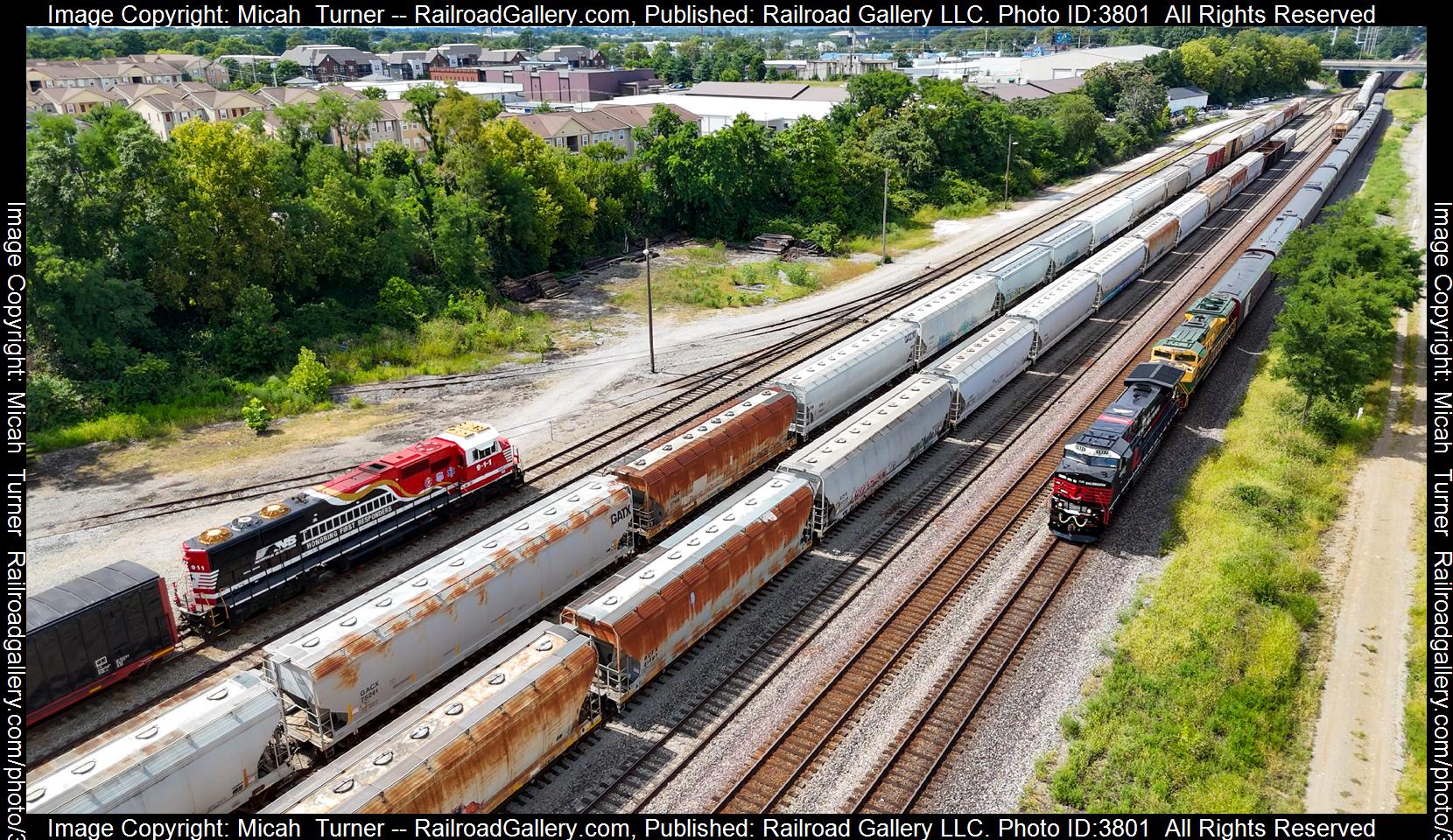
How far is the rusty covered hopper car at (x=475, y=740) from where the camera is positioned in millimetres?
18391

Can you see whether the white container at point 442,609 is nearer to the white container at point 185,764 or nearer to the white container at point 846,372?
the white container at point 185,764

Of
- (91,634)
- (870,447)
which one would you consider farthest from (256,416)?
(870,447)

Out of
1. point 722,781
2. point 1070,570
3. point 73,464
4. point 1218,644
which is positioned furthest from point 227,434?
point 1218,644

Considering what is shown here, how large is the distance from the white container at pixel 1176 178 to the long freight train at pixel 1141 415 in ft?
102

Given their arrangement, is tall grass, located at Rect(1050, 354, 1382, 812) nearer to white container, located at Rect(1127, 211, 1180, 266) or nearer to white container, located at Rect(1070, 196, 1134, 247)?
white container, located at Rect(1127, 211, 1180, 266)

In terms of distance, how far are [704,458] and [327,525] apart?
12835 mm

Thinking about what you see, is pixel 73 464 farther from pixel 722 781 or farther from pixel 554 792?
pixel 722 781

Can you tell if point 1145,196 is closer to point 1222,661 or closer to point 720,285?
point 720,285

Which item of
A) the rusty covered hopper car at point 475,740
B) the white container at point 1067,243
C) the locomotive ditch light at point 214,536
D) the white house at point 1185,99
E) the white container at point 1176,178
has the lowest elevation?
the rusty covered hopper car at point 475,740

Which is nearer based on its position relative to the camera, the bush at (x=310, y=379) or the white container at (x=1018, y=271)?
the bush at (x=310, y=379)

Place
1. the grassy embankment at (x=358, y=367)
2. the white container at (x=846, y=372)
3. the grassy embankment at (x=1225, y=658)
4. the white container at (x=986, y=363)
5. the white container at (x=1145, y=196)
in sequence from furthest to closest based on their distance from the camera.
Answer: the white container at (x=1145, y=196)
the grassy embankment at (x=358, y=367)
the white container at (x=986, y=363)
the white container at (x=846, y=372)
the grassy embankment at (x=1225, y=658)

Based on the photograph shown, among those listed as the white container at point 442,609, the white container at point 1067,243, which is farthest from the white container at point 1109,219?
the white container at point 442,609

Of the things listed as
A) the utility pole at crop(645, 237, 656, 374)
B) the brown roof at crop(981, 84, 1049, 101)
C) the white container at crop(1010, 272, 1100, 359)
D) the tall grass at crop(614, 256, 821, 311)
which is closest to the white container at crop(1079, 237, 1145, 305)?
the white container at crop(1010, 272, 1100, 359)

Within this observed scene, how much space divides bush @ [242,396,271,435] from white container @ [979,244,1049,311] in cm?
3994
